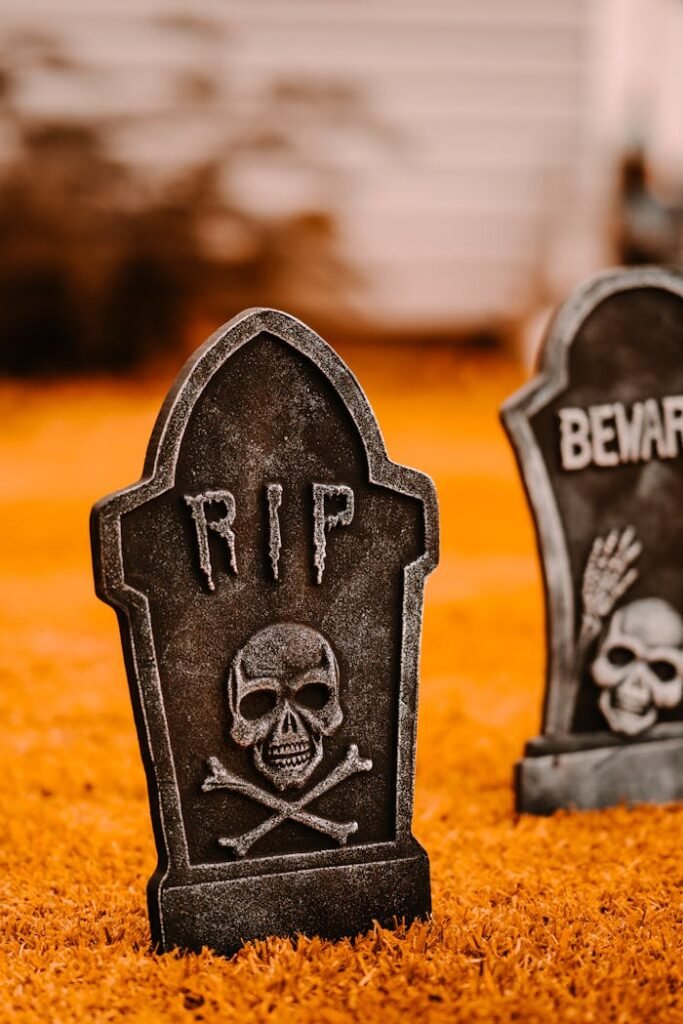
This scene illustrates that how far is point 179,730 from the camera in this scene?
237 cm

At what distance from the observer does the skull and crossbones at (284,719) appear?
2400 mm

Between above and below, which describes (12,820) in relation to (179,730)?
below

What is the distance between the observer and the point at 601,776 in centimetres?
320

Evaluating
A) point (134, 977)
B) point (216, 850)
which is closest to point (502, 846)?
point (216, 850)

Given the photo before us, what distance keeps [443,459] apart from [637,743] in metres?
4.39

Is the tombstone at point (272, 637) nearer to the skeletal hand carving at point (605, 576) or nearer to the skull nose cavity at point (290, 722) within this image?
the skull nose cavity at point (290, 722)

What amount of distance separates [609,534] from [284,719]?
1.13m

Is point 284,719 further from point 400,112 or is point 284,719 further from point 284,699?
point 400,112

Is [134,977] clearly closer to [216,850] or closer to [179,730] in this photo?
[216,850]

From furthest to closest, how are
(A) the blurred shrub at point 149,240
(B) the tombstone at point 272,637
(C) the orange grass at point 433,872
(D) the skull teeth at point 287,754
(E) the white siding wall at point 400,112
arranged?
(A) the blurred shrub at point 149,240, (E) the white siding wall at point 400,112, (D) the skull teeth at point 287,754, (B) the tombstone at point 272,637, (C) the orange grass at point 433,872

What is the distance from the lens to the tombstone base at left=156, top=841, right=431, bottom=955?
2369 millimetres

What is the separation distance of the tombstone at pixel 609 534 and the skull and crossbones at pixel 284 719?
84 cm

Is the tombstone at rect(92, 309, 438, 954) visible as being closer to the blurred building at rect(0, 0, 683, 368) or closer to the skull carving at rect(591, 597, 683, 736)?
the skull carving at rect(591, 597, 683, 736)

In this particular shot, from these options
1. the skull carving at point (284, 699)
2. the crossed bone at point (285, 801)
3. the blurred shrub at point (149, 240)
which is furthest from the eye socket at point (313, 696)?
the blurred shrub at point (149, 240)
